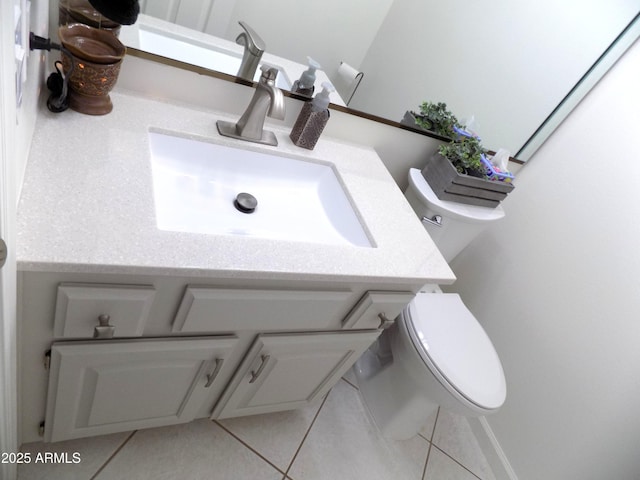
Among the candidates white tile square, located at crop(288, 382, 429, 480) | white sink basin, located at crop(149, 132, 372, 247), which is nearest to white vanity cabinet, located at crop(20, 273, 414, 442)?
white sink basin, located at crop(149, 132, 372, 247)

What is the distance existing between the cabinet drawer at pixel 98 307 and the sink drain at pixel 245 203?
0.36 metres

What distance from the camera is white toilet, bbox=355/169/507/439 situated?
4.10 ft

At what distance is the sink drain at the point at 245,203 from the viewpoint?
1.01 meters

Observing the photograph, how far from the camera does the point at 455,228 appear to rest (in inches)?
→ 55.4

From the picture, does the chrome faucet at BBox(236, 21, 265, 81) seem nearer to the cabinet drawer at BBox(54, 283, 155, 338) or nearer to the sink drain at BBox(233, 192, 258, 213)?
the sink drain at BBox(233, 192, 258, 213)

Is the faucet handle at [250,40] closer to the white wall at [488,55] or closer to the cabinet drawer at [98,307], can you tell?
the white wall at [488,55]

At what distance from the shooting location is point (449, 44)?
1.28 meters

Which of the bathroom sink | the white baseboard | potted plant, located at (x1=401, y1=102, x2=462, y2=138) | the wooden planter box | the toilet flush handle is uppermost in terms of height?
potted plant, located at (x1=401, y1=102, x2=462, y2=138)

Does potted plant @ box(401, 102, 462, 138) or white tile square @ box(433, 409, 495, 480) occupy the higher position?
potted plant @ box(401, 102, 462, 138)

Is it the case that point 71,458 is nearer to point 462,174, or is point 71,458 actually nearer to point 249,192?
point 249,192

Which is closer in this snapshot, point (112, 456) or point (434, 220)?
point (112, 456)

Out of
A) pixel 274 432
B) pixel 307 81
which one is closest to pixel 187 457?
pixel 274 432

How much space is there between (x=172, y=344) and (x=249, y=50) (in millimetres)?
761

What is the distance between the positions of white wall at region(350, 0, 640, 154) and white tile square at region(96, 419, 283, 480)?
1.18 meters
